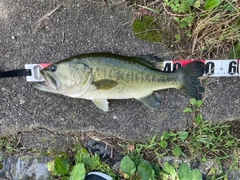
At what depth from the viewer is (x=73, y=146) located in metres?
3.30

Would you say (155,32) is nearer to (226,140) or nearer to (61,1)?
(61,1)

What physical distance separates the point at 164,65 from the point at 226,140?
42.5 inches

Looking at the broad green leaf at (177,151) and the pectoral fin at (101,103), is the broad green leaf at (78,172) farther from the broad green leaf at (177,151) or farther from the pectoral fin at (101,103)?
the broad green leaf at (177,151)

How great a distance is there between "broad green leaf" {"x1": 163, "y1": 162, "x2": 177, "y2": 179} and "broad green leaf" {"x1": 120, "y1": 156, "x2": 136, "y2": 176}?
331 millimetres

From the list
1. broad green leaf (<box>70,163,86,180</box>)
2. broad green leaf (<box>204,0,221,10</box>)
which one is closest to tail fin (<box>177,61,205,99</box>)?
broad green leaf (<box>204,0,221,10</box>)

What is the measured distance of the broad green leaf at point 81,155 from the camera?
3.18 metres

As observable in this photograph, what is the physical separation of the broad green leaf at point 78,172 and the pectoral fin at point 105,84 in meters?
0.87

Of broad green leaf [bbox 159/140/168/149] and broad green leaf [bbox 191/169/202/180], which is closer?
broad green leaf [bbox 191/169/202/180]

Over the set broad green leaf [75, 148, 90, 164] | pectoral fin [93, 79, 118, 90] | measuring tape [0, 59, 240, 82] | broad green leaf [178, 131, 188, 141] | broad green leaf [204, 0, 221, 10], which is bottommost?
broad green leaf [75, 148, 90, 164]

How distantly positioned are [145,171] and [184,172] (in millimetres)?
401

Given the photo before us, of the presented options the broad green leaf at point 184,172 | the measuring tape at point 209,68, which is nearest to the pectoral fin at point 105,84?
the measuring tape at point 209,68

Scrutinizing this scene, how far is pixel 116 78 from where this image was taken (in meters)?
2.90

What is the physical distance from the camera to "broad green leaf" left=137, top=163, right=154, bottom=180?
10.1 ft

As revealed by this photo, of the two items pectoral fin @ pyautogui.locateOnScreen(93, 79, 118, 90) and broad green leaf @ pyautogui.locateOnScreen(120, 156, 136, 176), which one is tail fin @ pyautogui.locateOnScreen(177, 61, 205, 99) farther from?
broad green leaf @ pyautogui.locateOnScreen(120, 156, 136, 176)
